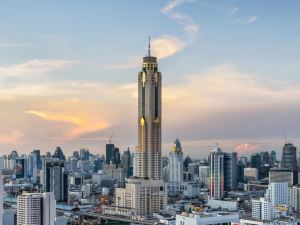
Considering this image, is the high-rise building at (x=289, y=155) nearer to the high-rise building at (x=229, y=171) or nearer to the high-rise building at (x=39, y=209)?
the high-rise building at (x=229, y=171)

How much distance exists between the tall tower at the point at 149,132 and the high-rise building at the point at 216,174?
3.86m

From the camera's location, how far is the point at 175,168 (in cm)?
3052

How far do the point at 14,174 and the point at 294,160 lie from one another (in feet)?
49.2

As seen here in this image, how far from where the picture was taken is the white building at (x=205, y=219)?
1381 centimetres

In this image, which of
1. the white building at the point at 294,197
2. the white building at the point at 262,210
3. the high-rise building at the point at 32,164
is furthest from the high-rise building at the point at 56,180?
the high-rise building at the point at 32,164

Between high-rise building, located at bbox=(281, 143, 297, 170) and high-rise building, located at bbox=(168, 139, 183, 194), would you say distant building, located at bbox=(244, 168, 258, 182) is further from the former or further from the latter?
high-rise building, located at bbox=(168, 139, 183, 194)

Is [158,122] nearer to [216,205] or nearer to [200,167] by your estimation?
[216,205]

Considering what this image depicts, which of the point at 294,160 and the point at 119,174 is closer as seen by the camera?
the point at 294,160

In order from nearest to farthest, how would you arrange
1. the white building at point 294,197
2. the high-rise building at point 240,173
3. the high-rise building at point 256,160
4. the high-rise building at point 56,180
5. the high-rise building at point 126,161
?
the white building at point 294,197 < the high-rise building at point 56,180 < the high-rise building at point 240,173 < the high-rise building at point 126,161 < the high-rise building at point 256,160

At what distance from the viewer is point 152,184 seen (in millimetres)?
20469

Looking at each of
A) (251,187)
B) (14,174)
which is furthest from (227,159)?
(14,174)

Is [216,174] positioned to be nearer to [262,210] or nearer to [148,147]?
[148,147]

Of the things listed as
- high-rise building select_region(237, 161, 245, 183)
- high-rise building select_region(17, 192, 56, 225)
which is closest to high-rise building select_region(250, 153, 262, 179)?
high-rise building select_region(237, 161, 245, 183)

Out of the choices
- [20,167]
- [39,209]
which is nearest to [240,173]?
[20,167]
